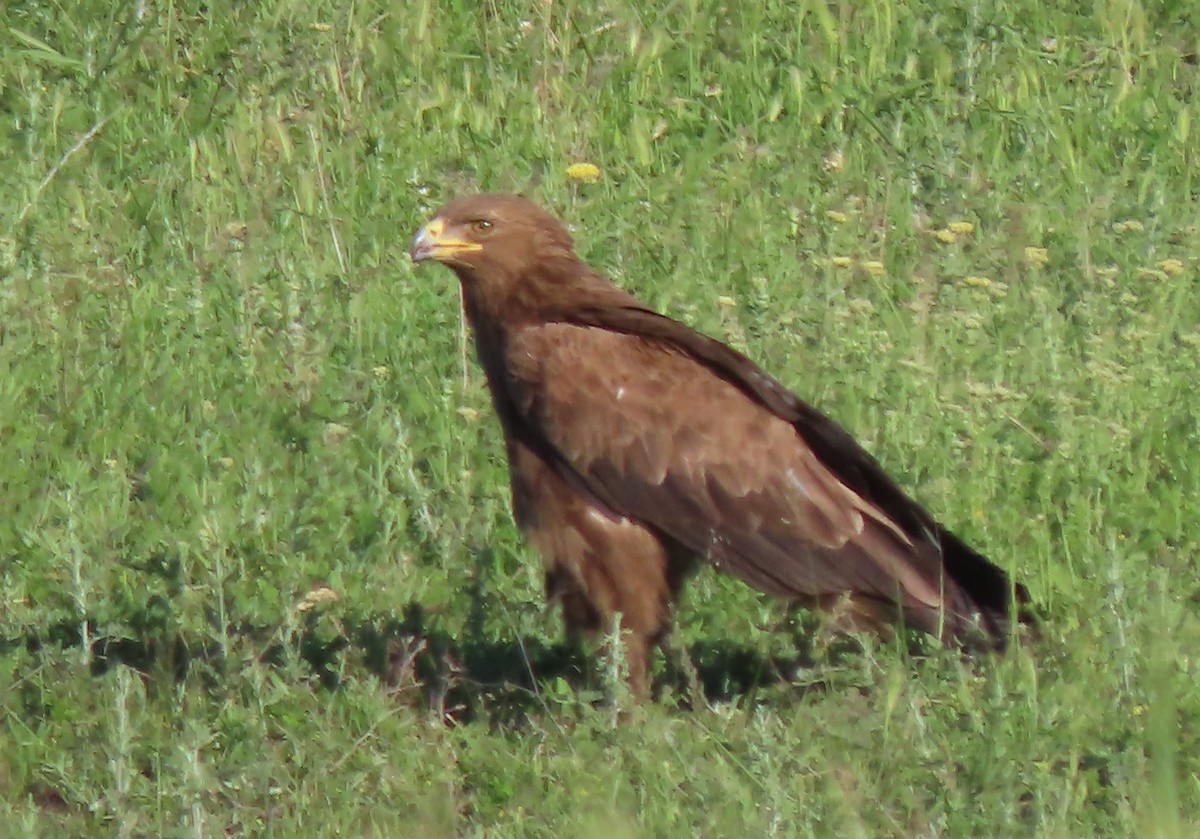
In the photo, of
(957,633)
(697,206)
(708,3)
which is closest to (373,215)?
(697,206)

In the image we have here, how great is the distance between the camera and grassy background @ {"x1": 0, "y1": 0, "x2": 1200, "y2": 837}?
5.25 metres

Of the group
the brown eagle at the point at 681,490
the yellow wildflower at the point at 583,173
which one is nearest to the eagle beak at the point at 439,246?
the brown eagle at the point at 681,490

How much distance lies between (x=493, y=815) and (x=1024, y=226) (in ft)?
13.9

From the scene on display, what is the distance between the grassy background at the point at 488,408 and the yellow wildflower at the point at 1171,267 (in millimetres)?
80

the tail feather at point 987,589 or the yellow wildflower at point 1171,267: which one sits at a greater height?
the yellow wildflower at point 1171,267

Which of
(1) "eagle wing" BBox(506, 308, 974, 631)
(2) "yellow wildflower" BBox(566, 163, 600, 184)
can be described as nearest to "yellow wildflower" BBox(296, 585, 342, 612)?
(1) "eagle wing" BBox(506, 308, 974, 631)

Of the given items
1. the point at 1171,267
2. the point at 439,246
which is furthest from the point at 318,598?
the point at 1171,267

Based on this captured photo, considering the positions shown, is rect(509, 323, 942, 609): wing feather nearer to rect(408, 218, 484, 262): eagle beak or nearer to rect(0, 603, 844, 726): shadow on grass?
rect(0, 603, 844, 726): shadow on grass

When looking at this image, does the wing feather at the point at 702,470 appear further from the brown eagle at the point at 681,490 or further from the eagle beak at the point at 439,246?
the eagle beak at the point at 439,246

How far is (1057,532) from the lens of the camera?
6770 millimetres

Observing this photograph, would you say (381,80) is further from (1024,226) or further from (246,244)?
(1024,226)

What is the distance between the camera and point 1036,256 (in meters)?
8.39

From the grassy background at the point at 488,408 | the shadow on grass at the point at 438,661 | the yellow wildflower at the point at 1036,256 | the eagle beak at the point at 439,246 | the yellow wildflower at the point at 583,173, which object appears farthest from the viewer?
the yellow wildflower at the point at 583,173

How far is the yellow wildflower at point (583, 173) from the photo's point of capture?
358 inches
